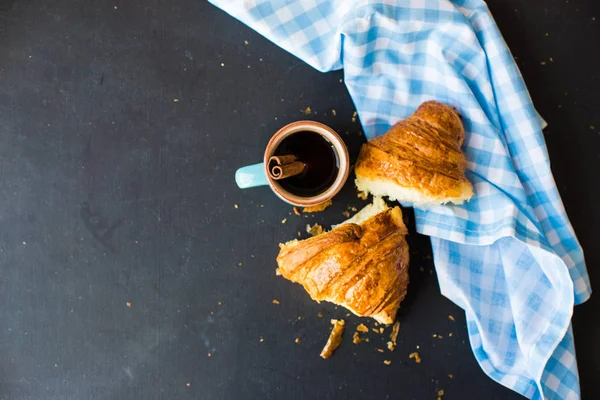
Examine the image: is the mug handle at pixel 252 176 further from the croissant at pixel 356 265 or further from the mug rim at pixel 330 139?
the croissant at pixel 356 265

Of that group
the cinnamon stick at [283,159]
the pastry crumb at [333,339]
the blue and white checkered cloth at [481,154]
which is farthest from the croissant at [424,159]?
the pastry crumb at [333,339]

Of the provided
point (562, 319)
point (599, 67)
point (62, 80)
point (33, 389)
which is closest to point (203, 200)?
point (62, 80)

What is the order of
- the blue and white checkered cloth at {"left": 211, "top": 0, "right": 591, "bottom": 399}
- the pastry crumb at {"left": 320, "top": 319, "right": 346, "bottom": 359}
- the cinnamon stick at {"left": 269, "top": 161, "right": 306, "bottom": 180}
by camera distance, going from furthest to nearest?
the pastry crumb at {"left": 320, "top": 319, "right": 346, "bottom": 359} < the blue and white checkered cloth at {"left": 211, "top": 0, "right": 591, "bottom": 399} < the cinnamon stick at {"left": 269, "top": 161, "right": 306, "bottom": 180}

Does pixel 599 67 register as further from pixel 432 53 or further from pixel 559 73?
pixel 432 53

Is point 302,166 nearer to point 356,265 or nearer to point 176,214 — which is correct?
point 356,265

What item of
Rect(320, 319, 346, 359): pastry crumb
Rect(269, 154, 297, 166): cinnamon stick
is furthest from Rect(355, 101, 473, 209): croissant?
Rect(320, 319, 346, 359): pastry crumb

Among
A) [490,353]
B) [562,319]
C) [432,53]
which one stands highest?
[432,53]

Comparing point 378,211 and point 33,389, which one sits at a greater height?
point 378,211

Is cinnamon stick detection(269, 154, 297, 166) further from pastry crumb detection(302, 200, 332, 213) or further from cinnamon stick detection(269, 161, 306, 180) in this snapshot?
pastry crumb detection(302, 200, 332, 213)
